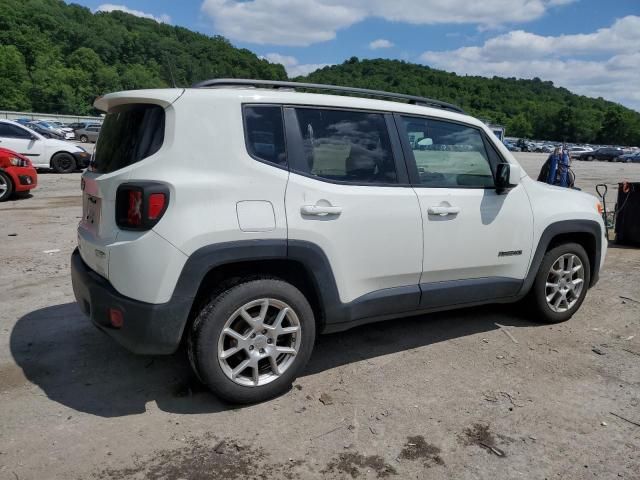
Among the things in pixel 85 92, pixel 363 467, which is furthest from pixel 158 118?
pixel 85 92

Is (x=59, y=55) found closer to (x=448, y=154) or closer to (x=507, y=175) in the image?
(x=448, y=154)

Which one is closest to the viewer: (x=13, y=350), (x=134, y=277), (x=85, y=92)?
(x=134, y=277)

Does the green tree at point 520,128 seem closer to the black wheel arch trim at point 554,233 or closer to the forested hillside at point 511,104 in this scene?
the forested hillside at point 511,104

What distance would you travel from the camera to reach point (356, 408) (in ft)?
10.5

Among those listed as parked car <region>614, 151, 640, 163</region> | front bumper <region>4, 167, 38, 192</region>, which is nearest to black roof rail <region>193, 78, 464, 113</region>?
front bumper <region>4, 167, 38, 192</region>

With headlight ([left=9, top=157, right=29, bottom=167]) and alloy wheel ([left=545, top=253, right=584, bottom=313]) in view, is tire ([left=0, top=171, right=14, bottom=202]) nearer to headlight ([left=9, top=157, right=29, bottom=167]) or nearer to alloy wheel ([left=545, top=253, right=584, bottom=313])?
headlight ([left=9, top=157, right=29, bottom=167])

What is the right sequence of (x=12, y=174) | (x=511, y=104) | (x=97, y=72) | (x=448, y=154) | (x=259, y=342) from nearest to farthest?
(x=259, y=342)
(x=448, y=154)
(x=12, y=174)
(x=97, y=72)
(x=511, y=104)

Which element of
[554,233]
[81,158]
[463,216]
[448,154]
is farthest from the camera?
[81,158]

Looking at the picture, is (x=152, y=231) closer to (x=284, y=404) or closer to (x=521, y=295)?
(x=284, y=404)

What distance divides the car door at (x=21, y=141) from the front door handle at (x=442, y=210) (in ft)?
43.7

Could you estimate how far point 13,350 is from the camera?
385 cm

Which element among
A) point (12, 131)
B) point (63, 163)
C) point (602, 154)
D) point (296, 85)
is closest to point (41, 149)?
point (63, 163)

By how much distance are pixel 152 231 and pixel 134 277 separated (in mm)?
268

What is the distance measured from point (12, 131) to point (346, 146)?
45.0 ft
